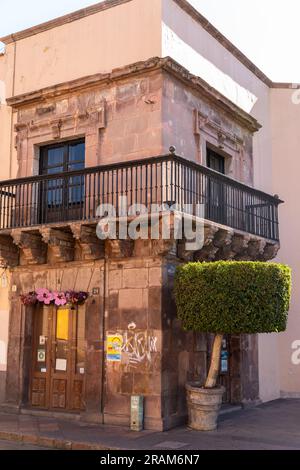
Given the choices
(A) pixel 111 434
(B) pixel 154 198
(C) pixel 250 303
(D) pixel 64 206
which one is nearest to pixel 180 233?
(B) pixel 154 198

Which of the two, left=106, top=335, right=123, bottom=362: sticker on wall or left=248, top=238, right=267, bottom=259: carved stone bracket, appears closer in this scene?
left=106, top=335, right=123, bottom=362: sticker on wall

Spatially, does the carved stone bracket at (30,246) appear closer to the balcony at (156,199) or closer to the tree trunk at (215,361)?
the balcony at (156,199)

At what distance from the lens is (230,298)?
9820 millimetres

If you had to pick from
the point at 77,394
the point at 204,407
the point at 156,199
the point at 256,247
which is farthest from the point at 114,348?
the point at 256,247

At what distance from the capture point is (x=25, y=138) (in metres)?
13.2

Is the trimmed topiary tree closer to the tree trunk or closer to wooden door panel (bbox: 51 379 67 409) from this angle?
the tree trunk

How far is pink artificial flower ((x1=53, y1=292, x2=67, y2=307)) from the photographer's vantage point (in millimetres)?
11805

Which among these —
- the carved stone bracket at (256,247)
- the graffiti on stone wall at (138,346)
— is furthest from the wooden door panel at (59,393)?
the carved stone bracket at (256,247)

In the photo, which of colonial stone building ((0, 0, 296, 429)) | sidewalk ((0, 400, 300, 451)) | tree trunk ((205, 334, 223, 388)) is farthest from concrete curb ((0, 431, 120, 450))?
tree trunk ((205, 334, 223, 388))

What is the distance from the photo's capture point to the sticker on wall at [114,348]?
1103 cm

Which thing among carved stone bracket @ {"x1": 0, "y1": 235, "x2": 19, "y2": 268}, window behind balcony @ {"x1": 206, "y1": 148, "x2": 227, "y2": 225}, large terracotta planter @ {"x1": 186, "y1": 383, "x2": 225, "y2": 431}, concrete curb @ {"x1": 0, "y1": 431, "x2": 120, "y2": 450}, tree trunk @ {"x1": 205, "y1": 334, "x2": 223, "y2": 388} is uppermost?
window behind balcony @ {"x1": 206, "y1": 148, "x2": 227, "y2": 225}

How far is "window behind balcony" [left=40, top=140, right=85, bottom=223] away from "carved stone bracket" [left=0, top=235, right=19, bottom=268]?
88 cm

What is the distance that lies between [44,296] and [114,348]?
203 cm

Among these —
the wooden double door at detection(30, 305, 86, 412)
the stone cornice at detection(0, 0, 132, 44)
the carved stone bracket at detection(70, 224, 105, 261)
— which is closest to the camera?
the carved stone bracket at detection(70, 224, 105, 261)
